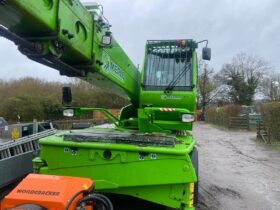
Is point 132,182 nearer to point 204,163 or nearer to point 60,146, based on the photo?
point 60,146

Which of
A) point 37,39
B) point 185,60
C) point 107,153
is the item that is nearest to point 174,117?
point 185,60

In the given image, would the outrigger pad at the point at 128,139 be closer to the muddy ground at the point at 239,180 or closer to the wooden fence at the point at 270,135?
Answer: the muddy ground at the point at 239,180

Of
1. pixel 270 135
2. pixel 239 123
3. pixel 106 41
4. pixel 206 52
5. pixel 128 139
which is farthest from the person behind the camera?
pixel 239 123

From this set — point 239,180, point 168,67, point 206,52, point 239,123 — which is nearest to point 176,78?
point 168,67

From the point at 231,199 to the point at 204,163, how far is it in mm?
4867

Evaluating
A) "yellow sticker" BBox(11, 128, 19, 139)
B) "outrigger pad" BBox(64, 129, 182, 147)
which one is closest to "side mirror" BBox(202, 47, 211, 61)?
"outrigger pad" BBox(64, 129, 182, 147)

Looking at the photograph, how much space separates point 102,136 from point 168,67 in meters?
2.74

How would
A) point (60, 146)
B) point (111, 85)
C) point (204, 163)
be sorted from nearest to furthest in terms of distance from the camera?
point (60, 146) < point (111, 85) < point (204, 163)

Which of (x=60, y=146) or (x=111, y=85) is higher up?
(x=111, y=85)

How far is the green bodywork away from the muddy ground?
1666mm

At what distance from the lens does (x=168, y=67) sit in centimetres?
786

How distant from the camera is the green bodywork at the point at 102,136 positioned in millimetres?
3834

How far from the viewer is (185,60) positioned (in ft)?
25.7

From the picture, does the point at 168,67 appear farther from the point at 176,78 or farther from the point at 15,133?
the point at 15,133
